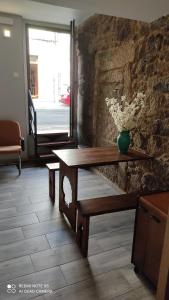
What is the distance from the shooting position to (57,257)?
6.13 ft

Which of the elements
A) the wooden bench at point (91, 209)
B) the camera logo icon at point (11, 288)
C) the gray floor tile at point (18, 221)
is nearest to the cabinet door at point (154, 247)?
the wooden bench at point (91, 209)

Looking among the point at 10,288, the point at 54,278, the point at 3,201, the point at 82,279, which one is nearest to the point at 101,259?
the point at 82,279

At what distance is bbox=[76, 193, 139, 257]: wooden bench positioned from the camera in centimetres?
185

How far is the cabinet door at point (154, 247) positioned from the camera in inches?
55.5

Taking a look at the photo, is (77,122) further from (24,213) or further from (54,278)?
(54,278)

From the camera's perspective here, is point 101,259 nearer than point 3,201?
Yes

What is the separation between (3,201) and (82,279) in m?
1.55

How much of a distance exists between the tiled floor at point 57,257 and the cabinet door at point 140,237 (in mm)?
139

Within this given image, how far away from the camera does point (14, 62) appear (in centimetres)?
392

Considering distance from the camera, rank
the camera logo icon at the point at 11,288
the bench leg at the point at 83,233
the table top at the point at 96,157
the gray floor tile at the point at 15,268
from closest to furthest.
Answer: the camera logo icon at the point at 11,288 → the gray floor tile at the point at 15,268 → the bench leg at the point at 83,233 → the table top at the point at 96,157

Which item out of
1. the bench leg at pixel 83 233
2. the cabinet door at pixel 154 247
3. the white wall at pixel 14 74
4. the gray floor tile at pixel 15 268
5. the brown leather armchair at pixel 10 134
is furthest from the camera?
the brown leather armchair at pixel 10 134

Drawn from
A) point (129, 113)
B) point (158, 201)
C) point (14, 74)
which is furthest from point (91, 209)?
point (14, 74)

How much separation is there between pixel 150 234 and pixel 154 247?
0.08 m

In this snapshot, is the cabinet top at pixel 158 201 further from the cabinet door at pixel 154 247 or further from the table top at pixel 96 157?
the table top at pixel 96 157
